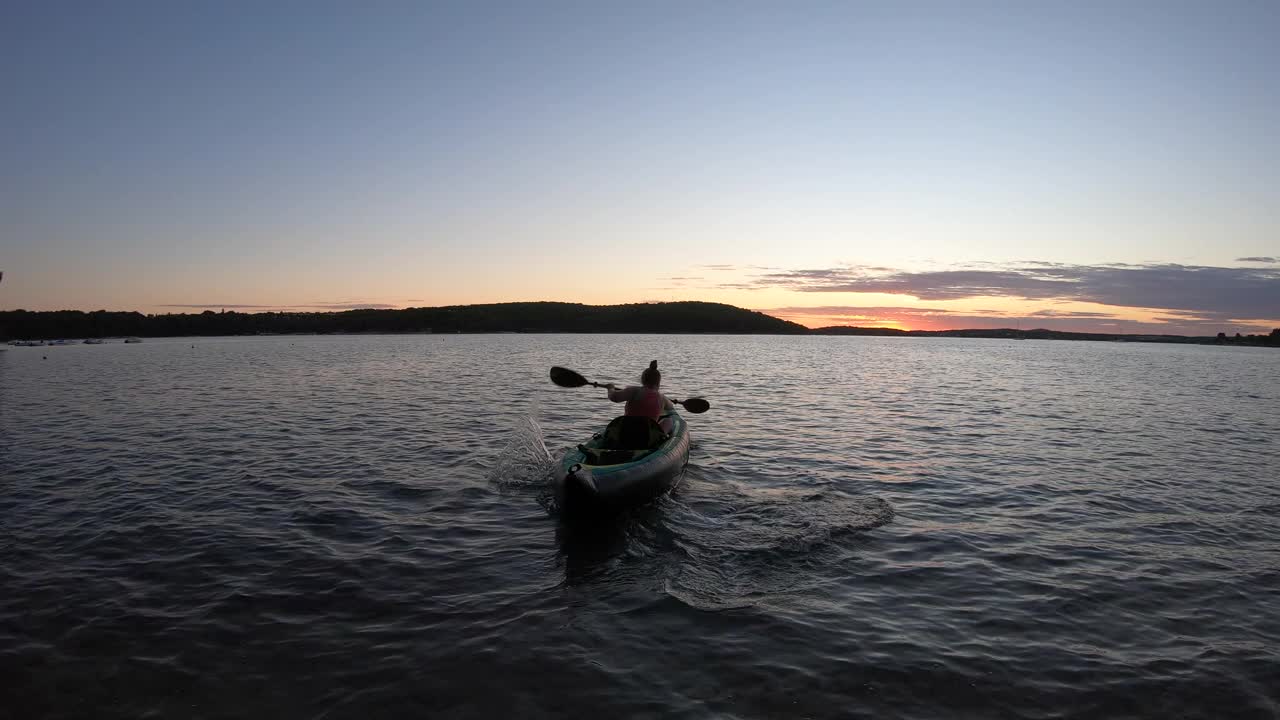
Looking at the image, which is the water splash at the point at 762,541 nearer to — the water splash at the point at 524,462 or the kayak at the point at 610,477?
the kayak at the point at 610,477

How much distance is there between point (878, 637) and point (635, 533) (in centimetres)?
459

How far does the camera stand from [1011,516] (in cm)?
1177

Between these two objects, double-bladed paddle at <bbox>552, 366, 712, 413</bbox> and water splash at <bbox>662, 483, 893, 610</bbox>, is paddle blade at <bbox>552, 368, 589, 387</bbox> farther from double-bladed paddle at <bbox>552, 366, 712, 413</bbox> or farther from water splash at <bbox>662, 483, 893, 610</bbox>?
water splash at <bbox>662, 483, 893, 610</bbox>

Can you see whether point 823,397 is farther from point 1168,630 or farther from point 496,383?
point 1168,630

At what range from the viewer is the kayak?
10.9 meters

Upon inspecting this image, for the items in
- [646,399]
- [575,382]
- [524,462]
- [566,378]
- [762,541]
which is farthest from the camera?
[566,378]

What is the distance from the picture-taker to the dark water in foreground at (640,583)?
5.93 m

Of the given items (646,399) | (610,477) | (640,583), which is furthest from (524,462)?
(640,583)

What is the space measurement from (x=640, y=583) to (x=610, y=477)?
2.82 meters

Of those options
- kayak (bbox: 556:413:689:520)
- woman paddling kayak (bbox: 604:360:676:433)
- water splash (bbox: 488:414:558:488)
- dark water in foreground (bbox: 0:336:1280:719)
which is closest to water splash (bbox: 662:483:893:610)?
dark water in foreground (bbox: 0:336:1280:719)

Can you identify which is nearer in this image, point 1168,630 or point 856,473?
point 1168,630

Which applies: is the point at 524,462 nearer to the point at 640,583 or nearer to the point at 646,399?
the point at 646,399

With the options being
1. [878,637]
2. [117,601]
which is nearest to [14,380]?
[117,601]

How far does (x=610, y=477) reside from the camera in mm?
11227
